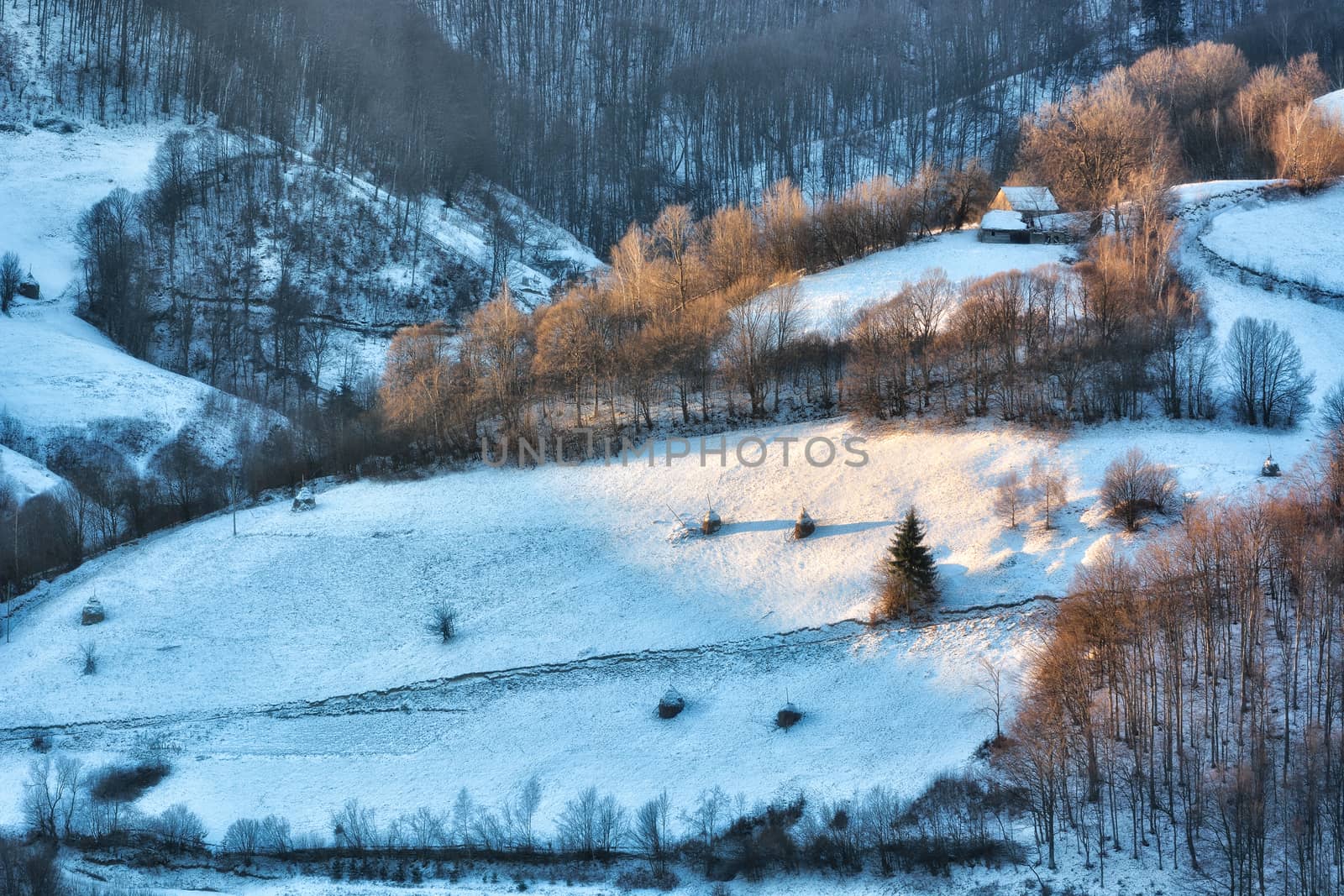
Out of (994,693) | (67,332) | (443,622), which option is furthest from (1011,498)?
(67,332)

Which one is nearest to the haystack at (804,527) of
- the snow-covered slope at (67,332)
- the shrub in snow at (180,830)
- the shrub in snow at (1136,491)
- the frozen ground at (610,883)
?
the shrub in snow at (1136,491)

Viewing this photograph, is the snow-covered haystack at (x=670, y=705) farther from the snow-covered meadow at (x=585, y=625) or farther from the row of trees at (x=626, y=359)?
the row of trees at (x=626, y=359)

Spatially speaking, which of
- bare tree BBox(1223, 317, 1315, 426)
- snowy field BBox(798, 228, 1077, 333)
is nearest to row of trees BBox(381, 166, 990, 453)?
snowy field BBox(798, 228, 1077, 333)

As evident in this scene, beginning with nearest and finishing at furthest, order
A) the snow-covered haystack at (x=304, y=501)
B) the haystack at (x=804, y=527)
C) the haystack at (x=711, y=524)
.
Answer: the haystack at (x=804, y=527)
the haystack at (x=711, y=524)
the snow-covered haystack at (x=304, y=501)

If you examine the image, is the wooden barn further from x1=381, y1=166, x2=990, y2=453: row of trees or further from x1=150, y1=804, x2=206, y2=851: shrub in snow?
x1=150, y1=804, x2=206, y2=851: shrub in snow

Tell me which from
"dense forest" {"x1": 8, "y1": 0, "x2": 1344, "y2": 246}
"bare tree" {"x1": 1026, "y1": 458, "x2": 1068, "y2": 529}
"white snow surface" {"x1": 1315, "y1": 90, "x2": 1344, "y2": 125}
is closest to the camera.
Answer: "bare tree" {"x1": 1026, "y1": 458, "x2": 1068, "y2": 529}
